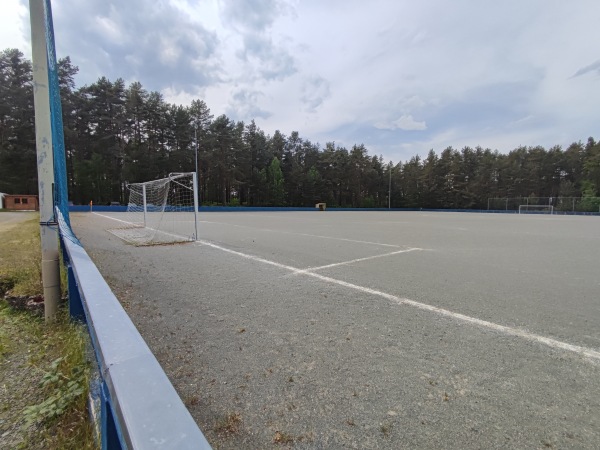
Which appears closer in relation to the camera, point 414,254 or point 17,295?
point 17,295

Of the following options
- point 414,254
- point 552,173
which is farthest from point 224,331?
point 552,173

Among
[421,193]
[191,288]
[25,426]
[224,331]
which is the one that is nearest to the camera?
[25,426]

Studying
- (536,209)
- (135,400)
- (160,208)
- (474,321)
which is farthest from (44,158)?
(536,209)

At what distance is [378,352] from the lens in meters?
2.51

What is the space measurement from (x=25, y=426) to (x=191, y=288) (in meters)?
2.50

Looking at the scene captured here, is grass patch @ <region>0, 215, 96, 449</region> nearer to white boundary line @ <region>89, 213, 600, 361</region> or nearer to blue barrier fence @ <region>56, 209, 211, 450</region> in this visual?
blue barrier fence @ <region>56, 209, 211, 450</region>

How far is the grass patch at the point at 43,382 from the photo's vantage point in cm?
172

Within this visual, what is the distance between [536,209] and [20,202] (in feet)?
225

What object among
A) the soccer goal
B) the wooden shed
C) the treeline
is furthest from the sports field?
the soccer goal

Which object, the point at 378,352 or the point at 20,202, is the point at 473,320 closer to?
the point at 378,352

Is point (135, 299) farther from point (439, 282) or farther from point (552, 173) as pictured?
point (552, 173)

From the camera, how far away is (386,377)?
2.16 meters

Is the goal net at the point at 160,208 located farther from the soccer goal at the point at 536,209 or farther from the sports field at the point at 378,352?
the soccer goal at the point at 536,209

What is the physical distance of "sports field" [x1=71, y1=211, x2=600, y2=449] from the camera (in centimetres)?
169
